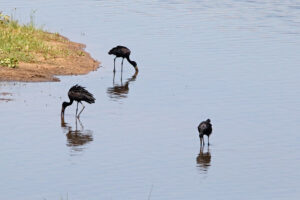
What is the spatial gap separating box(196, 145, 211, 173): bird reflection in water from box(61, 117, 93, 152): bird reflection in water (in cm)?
249

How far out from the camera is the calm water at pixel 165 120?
17.0 metres

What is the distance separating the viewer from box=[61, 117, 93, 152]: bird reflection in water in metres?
19.9

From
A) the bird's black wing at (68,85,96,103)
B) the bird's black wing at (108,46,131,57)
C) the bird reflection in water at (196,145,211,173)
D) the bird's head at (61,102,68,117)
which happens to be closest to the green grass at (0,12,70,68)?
the bird's black wing at (108,46,131,57)

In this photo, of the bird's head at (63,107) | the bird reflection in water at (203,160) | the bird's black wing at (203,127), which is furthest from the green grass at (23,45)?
the bird reflection in water at (203,160)

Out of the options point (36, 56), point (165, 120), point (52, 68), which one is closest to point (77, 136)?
point (165, 120)

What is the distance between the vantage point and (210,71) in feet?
95.5

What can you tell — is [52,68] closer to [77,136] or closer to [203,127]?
[77,136]

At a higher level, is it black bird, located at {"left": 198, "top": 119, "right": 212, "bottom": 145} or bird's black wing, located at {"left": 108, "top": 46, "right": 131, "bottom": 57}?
bird's black wing, located at {"left": 108, "top": 46, "right": 131, "bottom": 57}

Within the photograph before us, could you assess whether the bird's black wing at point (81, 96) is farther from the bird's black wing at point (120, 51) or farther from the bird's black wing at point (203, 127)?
the bird's black wing at point (120, 51)

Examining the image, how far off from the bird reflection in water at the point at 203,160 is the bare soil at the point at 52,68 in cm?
836

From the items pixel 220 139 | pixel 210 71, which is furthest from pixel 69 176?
pixel 210 71

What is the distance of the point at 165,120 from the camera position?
73.6 feet

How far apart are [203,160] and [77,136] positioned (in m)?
3.24

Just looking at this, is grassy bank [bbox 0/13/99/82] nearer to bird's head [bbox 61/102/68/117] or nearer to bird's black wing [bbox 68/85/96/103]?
bird's black wing [bbox 68/85/96/103]
